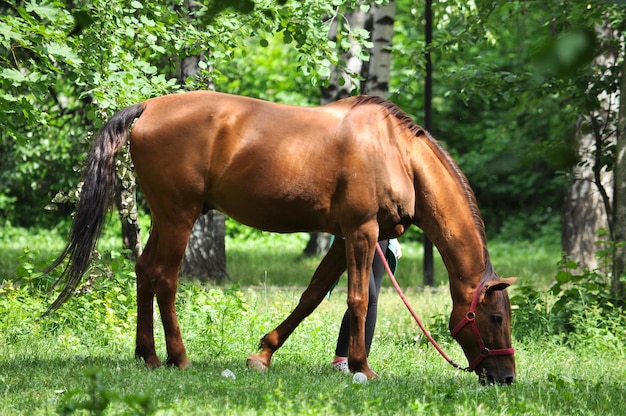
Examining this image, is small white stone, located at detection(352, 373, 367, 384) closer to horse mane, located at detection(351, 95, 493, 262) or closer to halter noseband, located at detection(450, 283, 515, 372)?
halter noseband, located at detection(450, 283, 515, 372)

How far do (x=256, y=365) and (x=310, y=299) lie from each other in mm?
567

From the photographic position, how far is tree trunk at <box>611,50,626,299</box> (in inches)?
290

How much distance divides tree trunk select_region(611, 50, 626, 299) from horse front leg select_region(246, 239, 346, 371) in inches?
114

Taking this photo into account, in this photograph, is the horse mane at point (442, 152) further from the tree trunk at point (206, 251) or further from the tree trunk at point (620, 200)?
the tree trunk at point (206, 251)

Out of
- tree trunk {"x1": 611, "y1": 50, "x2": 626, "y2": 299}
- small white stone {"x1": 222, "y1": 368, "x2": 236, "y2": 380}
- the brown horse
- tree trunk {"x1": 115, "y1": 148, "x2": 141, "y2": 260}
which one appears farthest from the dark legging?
tree trunk {"x1": 611, "y1": 50, "x2": 626, "y2": 299}

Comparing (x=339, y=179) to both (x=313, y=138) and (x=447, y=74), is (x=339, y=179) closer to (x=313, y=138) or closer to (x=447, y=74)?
(x=313, y=138)

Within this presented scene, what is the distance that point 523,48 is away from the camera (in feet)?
5.50

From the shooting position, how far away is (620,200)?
24.5 ft

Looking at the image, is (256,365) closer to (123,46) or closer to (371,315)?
(371,315)

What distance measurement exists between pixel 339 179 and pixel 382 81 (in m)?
6.50

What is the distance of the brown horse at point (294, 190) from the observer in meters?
5.20

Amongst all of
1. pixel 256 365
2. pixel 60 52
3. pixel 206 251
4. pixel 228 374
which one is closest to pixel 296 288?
pixel 206 251

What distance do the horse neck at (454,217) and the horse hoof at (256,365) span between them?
131 centimetres

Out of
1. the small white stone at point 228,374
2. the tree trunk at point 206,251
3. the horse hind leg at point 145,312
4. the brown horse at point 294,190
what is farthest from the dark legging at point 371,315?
the tree trunk at point 206,251
